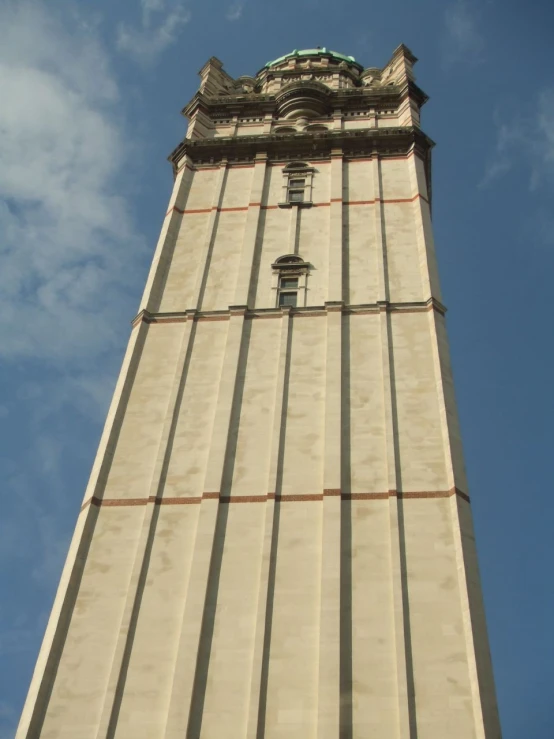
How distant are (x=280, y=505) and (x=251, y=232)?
11.7 meters

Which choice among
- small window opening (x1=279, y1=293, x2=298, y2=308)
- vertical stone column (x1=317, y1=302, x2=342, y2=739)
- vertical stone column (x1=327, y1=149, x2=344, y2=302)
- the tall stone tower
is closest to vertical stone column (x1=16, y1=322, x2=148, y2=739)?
the tall stone tower

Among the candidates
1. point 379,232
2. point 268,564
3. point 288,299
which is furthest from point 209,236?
point 268,564

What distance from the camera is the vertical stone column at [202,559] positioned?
51.2 ft

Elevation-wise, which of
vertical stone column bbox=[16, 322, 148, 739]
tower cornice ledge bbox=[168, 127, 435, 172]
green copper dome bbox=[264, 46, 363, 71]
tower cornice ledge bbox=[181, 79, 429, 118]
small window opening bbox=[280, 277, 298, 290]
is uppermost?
green copper dome bbox=[264, 46, 363, 71]

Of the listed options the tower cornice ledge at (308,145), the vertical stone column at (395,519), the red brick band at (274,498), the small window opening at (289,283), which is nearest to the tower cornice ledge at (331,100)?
the tower cornice ledge at (308,145)

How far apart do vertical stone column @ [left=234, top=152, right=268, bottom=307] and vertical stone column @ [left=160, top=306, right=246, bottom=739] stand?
1.98 m

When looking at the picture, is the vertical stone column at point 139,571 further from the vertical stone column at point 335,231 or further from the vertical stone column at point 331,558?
the vertical stone column at point 335,231

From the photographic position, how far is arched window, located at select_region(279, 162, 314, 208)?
3011cm

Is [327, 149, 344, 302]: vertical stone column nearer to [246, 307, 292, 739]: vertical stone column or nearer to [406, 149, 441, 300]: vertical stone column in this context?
[406, 149, 441, 300]: vertical stone column

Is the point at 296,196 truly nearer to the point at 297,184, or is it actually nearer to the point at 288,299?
the point at 297,184

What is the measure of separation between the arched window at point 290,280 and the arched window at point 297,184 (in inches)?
141

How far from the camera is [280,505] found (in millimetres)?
19172

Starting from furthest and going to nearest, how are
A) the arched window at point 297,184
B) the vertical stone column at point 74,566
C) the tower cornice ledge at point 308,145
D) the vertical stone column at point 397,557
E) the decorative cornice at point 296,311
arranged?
1. the tower cornice ledge at point 308,145
2. the arched window at point 297,184
3. the decorative cornice at point 296,311
4. the vertical stone column at point 74,566
5. the vertical stone column at point 397,557

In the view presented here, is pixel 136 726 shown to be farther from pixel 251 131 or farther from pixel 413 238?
pixel 251 131
